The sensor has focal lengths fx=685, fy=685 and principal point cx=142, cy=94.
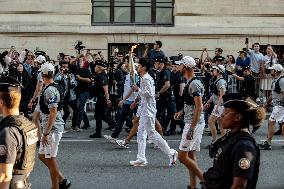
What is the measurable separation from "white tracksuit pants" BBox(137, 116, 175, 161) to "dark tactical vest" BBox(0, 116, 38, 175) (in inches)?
229

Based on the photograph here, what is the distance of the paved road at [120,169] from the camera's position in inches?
385

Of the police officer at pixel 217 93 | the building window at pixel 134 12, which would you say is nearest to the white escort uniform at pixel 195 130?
the police officer at pixel 217 93

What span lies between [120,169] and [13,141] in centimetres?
587

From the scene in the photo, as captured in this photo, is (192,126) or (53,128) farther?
(192,126)

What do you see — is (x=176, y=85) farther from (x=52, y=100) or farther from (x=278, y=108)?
(x=52, y=100)

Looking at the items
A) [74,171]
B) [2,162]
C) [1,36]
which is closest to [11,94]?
[2,162]

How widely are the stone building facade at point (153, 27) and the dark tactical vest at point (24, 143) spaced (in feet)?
63.1

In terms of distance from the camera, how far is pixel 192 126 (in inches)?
360

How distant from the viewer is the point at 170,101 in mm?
15812

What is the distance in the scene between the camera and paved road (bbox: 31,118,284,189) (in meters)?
9.77

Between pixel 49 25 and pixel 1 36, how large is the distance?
5.70 ft

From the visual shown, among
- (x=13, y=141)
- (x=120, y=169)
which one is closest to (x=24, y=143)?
(x=13, y=141)

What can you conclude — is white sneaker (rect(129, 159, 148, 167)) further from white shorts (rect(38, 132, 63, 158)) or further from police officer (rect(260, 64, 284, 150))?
police officer (rect(260, 64, 284, 150))

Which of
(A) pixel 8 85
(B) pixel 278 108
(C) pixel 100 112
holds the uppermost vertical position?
(A) pixel 8 85
